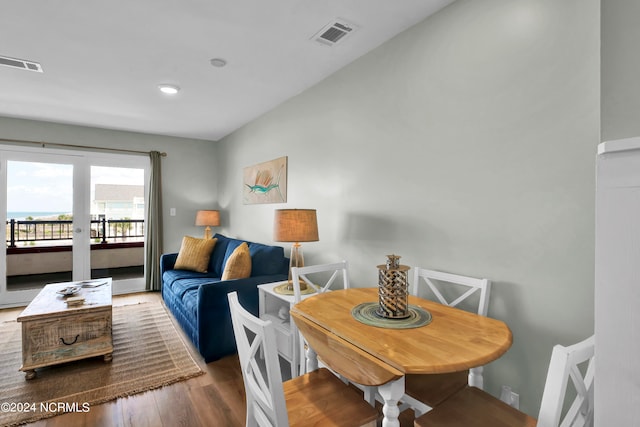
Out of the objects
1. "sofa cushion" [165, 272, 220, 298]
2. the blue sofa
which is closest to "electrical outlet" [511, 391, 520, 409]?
the blue sofa

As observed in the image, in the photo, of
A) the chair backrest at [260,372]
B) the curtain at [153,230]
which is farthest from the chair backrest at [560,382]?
the curtain at [153,230]

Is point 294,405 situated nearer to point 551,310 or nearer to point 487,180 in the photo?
point 551,310

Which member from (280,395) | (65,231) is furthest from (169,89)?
(280,395)

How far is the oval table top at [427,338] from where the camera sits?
1034mm

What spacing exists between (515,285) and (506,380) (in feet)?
1.60

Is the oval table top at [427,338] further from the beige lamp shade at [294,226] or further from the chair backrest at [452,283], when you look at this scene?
the beige lamp shade at [294,226]

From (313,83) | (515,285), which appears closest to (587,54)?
(515,285)

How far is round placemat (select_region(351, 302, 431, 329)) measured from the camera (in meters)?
1.35

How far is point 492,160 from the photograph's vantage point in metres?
1.60

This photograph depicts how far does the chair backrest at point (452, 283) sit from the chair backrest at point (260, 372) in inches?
42.6

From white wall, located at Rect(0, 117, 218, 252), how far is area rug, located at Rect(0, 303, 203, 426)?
2.09 m

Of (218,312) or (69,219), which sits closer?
(218,312)

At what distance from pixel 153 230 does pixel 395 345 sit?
14.7 feet

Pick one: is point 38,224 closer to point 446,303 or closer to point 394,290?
point 394,290
